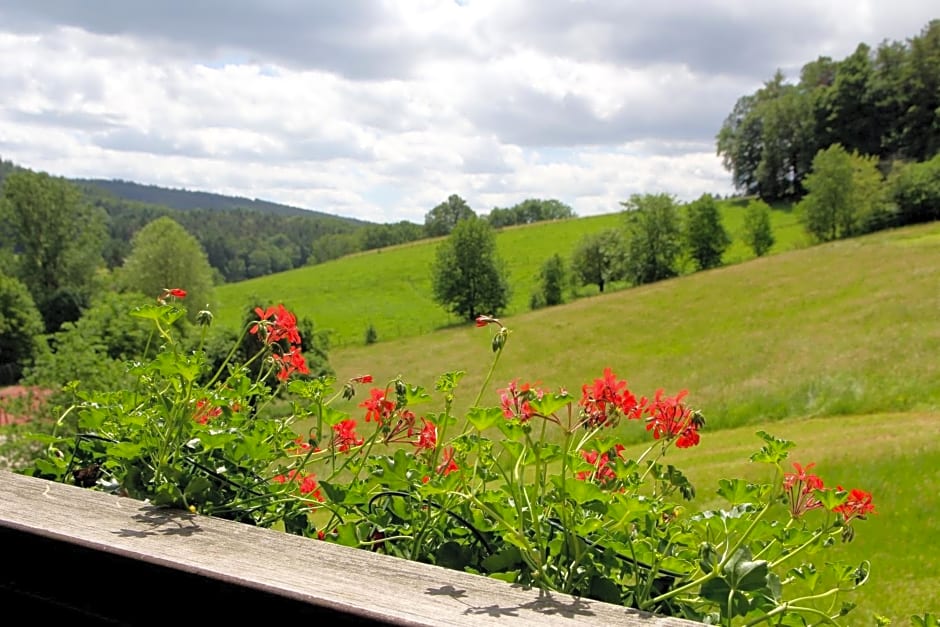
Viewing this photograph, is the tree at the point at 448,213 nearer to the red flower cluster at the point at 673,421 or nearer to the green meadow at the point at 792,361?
the green meadow at the point at 792,361

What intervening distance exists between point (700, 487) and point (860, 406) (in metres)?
9.65

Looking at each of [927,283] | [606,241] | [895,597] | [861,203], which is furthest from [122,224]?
[895,597]

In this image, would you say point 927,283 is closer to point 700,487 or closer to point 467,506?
point 700,487

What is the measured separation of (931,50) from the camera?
59.4m

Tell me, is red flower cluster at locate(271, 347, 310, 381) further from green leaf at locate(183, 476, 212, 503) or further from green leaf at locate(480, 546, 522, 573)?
green leaf at locate(480, 546, 522, 573)

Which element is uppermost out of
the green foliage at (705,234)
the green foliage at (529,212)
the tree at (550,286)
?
the green foliage at (529,212)

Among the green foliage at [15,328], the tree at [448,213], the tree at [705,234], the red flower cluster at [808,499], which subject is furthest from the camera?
the tree at [448,213]

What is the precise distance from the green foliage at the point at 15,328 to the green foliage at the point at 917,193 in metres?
57.5

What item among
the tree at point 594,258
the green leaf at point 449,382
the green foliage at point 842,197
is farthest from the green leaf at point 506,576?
the tree at point 594,258

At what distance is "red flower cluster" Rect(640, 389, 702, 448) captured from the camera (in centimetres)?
160

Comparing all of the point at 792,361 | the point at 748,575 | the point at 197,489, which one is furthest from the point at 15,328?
the point at 748,575

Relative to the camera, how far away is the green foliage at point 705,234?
2084 inches

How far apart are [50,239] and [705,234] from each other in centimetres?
4981

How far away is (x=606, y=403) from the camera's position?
1538 millimetres
